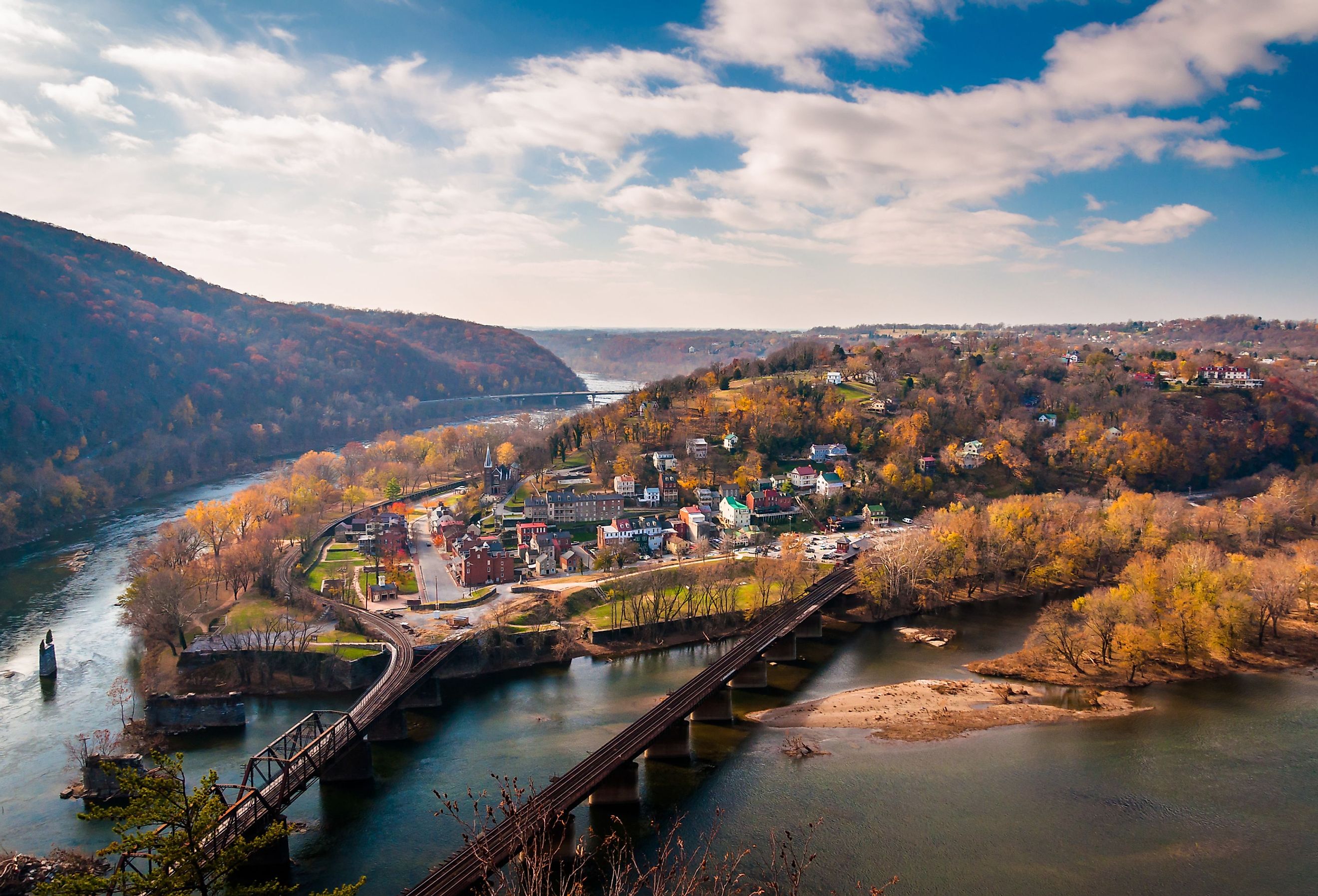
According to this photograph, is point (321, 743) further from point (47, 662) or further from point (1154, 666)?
point (1154, 666)

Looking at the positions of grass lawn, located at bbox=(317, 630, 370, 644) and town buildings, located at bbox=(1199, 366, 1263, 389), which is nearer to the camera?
grass lawn, located at bbox=(317, 630, 370, 644)

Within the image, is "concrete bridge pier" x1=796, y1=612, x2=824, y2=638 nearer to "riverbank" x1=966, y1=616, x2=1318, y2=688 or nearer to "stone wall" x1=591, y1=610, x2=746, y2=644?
"stone wall" x1=591, y1=610, x2=746, y2=644

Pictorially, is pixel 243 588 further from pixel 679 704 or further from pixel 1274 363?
pixel 1274 363

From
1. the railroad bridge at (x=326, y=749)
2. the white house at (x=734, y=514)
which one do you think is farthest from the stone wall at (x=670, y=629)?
the white house at (x=734, y=514)

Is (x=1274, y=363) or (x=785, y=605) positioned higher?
(x=1274, y=363)

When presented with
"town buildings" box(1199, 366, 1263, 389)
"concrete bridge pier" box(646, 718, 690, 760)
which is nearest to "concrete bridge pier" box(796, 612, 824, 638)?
"concrete bridge pier" box(646, 718, 690, 760)

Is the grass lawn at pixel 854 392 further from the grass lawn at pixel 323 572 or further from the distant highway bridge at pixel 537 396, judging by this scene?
the distant highway bridge at pixel 537 396

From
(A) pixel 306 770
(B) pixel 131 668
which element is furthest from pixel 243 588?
(A) pixel 306 770
